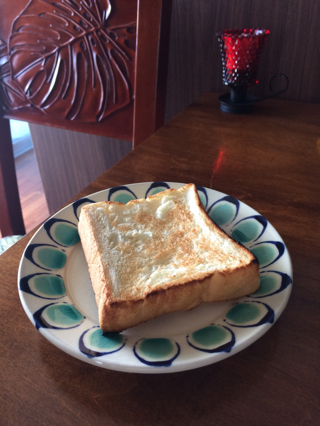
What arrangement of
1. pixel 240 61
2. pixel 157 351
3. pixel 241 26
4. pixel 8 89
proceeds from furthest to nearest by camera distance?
pixel 8 89, pixel 241 26, pixel 240 61, pixel 157 351

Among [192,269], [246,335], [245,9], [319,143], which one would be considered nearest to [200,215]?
[192,269]

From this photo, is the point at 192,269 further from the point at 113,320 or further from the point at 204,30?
the point at 204,30

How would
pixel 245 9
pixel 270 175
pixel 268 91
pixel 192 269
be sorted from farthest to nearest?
pixel 268 91 → pixel 245 9 → pixel 270 175 → pixel 192 269

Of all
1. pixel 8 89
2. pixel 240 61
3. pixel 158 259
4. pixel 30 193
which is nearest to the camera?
pixel 158 259

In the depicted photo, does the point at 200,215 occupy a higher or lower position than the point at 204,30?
lower

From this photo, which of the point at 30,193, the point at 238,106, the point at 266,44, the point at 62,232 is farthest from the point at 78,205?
the point at 30,193

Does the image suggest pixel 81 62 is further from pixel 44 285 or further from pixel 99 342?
pixel 99 342

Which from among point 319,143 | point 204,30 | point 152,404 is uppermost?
point 204,30
